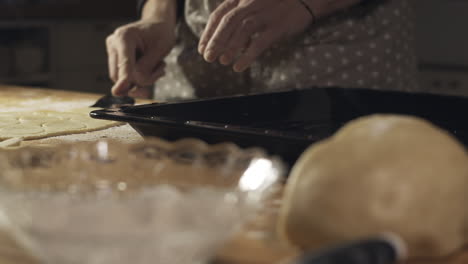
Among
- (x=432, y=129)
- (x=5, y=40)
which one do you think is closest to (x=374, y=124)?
(x=432, y=129)

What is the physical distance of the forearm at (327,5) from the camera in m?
1.25

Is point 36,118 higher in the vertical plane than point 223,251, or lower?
lower

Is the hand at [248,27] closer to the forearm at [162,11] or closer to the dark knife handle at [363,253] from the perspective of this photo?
the forearm at [162,11]

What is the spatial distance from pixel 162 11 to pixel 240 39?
1.19ft

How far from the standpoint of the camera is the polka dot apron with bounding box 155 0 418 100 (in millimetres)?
1371

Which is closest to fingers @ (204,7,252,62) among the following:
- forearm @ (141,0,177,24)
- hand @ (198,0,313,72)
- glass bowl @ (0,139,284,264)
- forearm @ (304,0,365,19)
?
hand @ (198,0,313,72)

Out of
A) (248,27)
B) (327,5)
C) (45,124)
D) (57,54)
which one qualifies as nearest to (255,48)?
(248,27)

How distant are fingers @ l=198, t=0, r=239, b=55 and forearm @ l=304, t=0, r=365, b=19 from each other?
0.49 feet

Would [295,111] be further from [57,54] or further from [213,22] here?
[57,54]

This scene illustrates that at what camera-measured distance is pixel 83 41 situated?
Result: 11.2 feet

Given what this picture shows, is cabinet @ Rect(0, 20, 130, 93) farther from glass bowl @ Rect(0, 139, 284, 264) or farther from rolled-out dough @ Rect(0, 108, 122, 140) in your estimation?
glass bowl @ Rect(0, 139, 284, 264)

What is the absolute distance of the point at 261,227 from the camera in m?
0.40

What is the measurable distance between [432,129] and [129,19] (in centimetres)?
326

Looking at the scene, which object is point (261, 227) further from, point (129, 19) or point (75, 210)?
point (129, 19)
